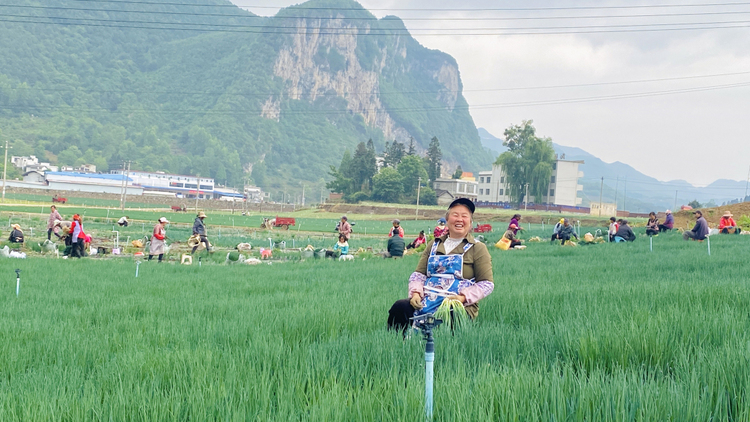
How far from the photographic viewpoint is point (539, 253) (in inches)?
691

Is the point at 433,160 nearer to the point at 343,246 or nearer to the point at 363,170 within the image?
the point at 363,170

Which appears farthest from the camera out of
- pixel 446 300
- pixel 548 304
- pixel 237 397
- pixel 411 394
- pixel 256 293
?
pixel 256 293

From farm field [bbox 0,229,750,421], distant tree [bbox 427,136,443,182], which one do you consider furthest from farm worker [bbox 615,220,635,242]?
distant tree [bbox 427,136,443,182]

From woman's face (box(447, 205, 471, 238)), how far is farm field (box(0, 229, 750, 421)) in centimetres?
76

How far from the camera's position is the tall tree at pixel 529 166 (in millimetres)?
86188

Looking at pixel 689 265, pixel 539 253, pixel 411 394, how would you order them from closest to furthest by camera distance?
pixel 411 394 → pixel 689 265 → pixel 539 253

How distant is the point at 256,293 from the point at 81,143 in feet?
674

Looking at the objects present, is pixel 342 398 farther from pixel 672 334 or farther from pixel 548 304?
pixel 548 304

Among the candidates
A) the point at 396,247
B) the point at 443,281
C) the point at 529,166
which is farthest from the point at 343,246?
the point at 529,166

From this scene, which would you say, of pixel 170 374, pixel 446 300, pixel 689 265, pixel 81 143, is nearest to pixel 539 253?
pixel 689 265

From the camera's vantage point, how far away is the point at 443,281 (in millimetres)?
4770

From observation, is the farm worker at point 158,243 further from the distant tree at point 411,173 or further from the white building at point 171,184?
the white building at point 171,184

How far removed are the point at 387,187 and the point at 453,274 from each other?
98.2m

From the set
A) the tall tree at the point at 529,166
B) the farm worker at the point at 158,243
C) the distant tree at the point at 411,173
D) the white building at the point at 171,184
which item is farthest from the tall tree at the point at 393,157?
the farm worker at the point at 158,243
